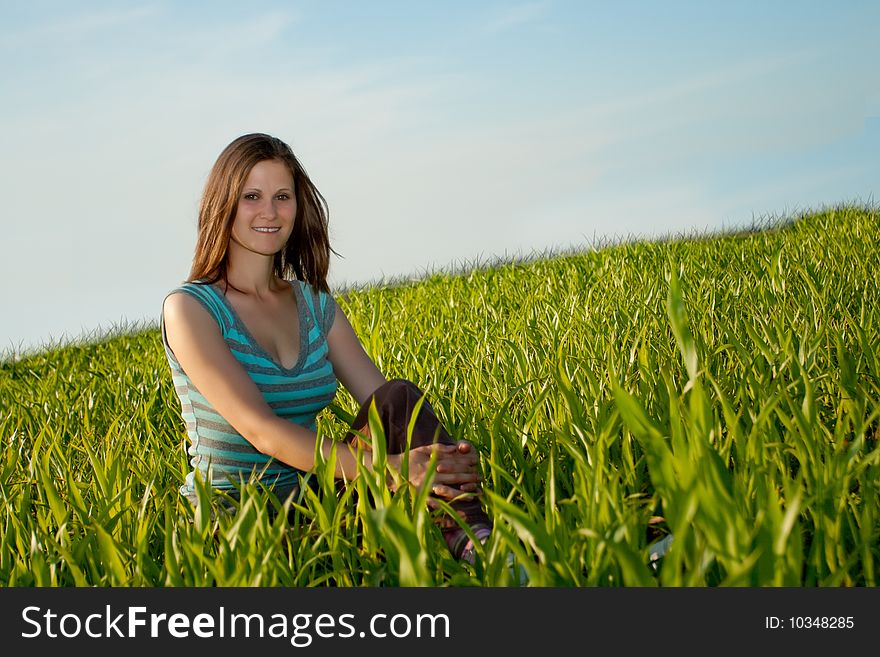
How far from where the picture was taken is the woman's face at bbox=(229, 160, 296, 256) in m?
2.37

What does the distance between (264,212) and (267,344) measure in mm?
348

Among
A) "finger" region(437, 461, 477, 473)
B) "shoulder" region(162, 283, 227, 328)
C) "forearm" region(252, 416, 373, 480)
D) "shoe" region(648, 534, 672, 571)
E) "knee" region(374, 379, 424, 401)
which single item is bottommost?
"shoe" region(648, 534, 672, 571)

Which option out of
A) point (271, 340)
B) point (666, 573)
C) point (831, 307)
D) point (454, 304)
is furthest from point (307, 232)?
point (454, 304)

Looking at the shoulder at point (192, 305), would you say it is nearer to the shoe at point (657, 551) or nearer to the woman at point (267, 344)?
the woman at point (267, 344)

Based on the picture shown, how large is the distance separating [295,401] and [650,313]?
1.99 m

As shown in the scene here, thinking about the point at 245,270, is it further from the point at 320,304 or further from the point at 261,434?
the point at 261,434

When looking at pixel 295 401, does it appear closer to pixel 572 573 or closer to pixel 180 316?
pixel 180 316

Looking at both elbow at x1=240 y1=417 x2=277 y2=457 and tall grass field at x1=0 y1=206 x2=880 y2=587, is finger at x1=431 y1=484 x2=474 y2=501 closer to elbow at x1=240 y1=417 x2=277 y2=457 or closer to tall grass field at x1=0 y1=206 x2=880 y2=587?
tall grass field at x1=0 y1=206 x2=880 y2=587

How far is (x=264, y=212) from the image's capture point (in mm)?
2373

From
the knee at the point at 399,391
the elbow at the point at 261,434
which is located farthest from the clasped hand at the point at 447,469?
the elbow at the point at 261,434

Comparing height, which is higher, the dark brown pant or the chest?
the chest

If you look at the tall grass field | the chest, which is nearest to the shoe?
the tall grass field

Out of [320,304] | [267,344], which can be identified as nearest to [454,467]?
[267,344]

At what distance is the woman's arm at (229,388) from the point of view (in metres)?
2.07
